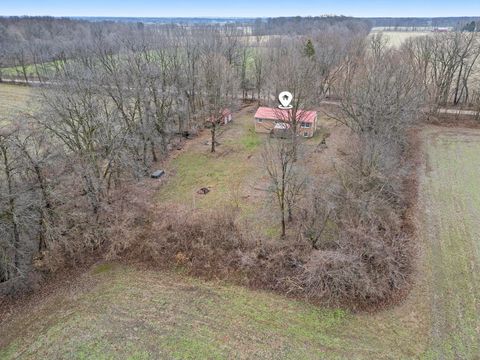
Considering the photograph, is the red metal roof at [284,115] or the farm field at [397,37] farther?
the farm field at [397,37]

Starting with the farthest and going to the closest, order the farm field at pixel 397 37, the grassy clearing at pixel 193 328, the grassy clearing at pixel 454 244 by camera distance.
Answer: the farm field at pixel 397 37 < the grassy clearing at pixel 454 244 < the grassy clearing at pixel 193 328

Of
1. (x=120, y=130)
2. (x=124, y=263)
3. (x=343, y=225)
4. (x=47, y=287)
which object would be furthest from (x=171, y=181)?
(x=343, y=225)

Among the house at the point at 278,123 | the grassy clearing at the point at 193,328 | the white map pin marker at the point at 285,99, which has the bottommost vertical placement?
the grassy clearing at the point at 193,328

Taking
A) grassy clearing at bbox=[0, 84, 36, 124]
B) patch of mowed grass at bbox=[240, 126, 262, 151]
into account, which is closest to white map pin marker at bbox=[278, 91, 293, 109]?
patch of mowed grass at bbox=[240, 126, 262, 151]

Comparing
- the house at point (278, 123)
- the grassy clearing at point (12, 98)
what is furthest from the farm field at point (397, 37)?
the grassy clearing at point (12, 98)

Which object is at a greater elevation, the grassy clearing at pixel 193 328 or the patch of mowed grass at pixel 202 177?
the patch of mowed grass at pixel 202 177

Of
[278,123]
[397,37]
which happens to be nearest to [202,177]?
[278,123]

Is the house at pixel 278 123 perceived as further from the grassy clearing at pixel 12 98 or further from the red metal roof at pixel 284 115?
the grassy clearing at pixel 12 98
